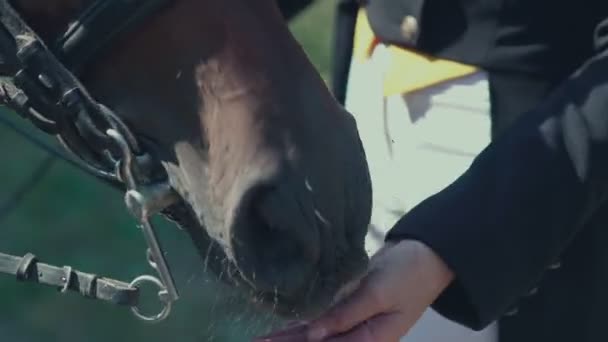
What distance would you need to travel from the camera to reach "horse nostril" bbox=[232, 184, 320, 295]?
2.81 feet

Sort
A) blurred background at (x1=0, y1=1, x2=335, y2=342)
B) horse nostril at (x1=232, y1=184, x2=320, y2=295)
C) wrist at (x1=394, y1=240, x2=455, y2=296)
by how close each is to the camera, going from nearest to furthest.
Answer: horse nostril at (x1=232, y1=184, x2=320, y2=295), wrist at (x1=394, y1=240, x2=455, y2=296), blurred background at (x1=0, y1=1, x2=335, y2=342)

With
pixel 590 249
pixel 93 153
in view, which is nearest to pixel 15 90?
pixel 93 153

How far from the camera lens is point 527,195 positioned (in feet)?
3.37

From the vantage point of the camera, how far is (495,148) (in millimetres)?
1044

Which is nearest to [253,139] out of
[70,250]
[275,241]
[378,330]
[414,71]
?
[275,241]

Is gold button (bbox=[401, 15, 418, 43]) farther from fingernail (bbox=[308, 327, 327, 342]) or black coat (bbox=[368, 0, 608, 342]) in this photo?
fingernail (bbox=[308, 327, 327, 342])

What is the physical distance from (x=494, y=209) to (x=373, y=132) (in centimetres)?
24

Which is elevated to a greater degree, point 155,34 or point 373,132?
point 155,34

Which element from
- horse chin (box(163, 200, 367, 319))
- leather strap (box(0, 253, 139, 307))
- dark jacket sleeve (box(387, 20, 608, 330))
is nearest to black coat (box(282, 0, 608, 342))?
dark jacket sleeve (box(387, 20, 608, 330))

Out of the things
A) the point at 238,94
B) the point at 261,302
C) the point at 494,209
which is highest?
the point at 238,94

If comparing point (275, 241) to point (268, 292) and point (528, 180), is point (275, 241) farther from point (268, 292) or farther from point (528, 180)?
point (528, 180)

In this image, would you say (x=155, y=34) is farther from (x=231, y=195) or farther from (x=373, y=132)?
(x=373, y=132)

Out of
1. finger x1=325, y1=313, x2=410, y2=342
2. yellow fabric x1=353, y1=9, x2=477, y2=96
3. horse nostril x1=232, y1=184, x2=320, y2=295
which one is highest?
horse nostril x1=232, y1=184, x2=320, y2=295

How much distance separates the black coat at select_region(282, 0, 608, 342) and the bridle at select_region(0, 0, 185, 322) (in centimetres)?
20
